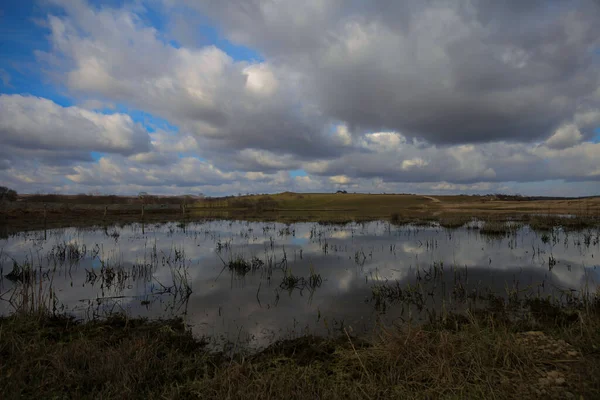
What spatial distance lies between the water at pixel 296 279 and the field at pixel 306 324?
0.07m

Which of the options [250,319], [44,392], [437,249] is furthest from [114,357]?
[437,249]

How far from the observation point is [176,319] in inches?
308

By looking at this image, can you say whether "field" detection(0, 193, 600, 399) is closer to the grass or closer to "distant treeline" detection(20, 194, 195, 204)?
the grass

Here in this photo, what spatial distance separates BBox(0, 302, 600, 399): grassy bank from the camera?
4.08m

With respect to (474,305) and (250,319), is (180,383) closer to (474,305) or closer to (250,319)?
(250,319)

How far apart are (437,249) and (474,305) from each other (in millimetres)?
9002

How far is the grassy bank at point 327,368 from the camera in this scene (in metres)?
4.08

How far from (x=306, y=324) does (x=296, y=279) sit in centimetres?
371

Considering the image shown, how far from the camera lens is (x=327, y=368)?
517 centimetres

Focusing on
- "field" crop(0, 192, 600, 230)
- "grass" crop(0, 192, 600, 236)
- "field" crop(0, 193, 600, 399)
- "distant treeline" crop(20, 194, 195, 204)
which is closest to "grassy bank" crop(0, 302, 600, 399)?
"field" crop(0, 193, 600, 399)

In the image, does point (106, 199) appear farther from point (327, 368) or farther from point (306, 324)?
point (327, 368)

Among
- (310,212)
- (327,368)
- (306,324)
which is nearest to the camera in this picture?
(327,368)

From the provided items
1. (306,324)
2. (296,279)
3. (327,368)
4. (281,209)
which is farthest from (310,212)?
(327,368)

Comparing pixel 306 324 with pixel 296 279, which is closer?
pixel 306 324
